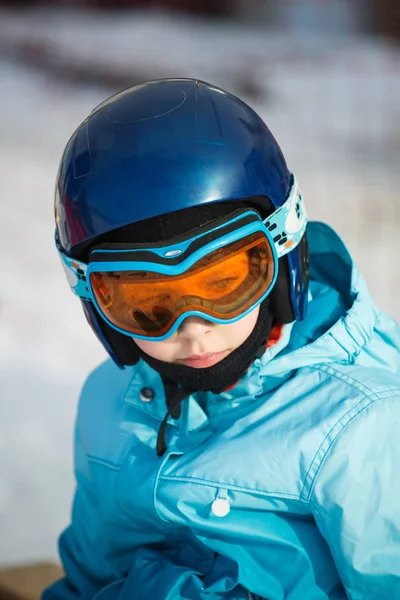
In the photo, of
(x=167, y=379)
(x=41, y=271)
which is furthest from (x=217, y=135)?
(x=41, y=271)

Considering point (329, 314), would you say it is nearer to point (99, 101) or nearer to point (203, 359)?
point (203, 359)

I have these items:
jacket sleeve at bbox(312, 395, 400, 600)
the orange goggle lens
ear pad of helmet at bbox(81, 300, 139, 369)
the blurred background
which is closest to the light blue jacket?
jacket sleeve at bbox(312, 395, 400, 600)

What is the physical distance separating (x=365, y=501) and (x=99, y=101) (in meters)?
4.11

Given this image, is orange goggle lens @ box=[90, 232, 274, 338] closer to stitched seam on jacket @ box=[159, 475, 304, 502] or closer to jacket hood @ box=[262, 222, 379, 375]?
jacket hood @ box=[262, 222, 379, 375]

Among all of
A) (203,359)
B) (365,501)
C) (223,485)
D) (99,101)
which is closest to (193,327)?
(203,359)

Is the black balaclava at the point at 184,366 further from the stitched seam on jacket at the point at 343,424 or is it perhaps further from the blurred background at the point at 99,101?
the blurred background at the point at 99,101

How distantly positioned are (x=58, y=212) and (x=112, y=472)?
0.63 m

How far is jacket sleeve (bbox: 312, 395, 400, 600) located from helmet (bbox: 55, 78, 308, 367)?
31 cm

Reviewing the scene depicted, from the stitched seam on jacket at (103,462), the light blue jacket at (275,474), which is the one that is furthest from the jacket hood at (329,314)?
the stitched seam on jacket at (103,462)

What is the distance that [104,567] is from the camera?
184cm

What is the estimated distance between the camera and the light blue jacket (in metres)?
1.39

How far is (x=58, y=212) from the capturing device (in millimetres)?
1563

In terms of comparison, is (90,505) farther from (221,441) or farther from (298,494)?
(298,494)

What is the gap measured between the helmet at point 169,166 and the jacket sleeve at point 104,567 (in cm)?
58
